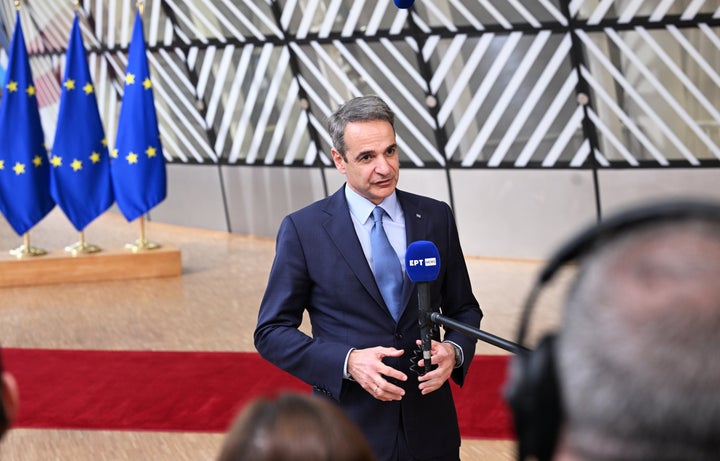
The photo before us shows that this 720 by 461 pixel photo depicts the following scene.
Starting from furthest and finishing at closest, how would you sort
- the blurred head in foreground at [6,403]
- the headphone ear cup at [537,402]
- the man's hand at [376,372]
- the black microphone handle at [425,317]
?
the man's hand at [376,372] → the black microphone handle at [425,317] → the blurred head in foreground at [6,403] → the headphone ear cup at [537,402]

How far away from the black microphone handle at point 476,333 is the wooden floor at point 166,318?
329 cm

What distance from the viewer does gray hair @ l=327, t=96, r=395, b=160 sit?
3.31 metres

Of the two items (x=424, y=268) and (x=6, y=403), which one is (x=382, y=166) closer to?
(x=424, y=268)

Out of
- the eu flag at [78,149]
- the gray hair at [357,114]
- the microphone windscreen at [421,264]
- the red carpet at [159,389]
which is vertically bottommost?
the red carpet at [159,389]

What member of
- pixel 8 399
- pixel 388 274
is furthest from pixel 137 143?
pixel 8 399

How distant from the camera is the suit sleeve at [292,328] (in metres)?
3.08

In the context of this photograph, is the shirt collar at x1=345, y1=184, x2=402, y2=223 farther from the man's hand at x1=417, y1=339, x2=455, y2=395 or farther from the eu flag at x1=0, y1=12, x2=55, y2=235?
the eu flag at x1=0, y1=12, x2=55, y2=235

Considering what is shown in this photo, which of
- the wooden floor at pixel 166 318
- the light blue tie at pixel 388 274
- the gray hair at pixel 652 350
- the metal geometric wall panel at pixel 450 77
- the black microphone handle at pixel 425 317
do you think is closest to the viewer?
the gray hair at pixel 652 350

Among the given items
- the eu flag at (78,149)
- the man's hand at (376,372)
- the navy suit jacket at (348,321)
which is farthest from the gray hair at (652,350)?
the eu flag at (78,149)

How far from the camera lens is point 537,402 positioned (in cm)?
89

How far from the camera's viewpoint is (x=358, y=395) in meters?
3.14

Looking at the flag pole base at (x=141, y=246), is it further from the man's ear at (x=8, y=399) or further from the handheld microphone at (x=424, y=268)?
the man's ear at (x=8, y=399)

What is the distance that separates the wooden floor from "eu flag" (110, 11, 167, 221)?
723 millimetres

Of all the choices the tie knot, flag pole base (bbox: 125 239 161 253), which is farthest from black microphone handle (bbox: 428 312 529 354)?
flag pole base (bbox: 125 239 161 253)
